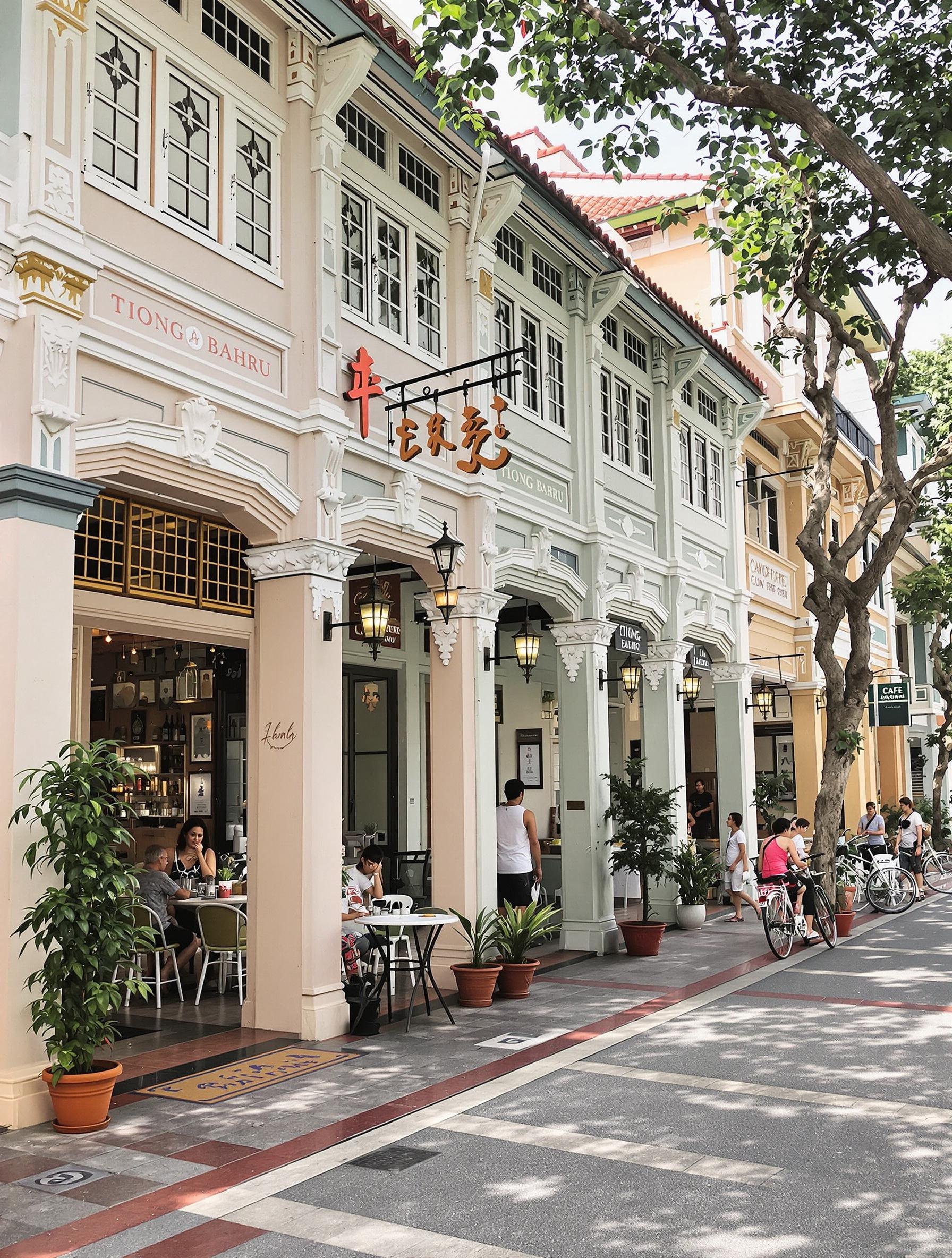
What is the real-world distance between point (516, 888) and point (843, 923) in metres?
5.15

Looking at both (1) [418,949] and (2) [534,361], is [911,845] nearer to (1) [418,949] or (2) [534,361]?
(2) [534,361]

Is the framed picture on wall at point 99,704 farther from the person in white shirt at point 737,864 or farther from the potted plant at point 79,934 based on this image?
the potted plant at point 79,934

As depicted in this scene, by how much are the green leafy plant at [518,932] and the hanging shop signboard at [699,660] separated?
6847 millimetres

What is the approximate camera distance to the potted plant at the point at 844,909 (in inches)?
574

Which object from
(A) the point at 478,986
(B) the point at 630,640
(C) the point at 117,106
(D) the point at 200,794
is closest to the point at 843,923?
(B) the point at 630,640

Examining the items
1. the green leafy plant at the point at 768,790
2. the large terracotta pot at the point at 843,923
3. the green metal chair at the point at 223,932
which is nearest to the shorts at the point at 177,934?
the green metal chair at the point at 223,932

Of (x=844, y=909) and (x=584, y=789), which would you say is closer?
(x=584, y=789)

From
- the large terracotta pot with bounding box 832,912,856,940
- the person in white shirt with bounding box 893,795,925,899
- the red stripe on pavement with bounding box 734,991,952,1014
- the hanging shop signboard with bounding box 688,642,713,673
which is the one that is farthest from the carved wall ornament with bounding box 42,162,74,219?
the person in white shirt with bounding box 893,795,925,899

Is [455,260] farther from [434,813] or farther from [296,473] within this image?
[434,813]

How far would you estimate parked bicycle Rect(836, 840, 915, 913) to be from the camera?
17.3 metres

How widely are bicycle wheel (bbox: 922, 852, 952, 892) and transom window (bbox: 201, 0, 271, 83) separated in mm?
17623

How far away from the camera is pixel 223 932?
982cm

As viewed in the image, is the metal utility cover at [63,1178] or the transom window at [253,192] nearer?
the metal utility cover at [63,1178]

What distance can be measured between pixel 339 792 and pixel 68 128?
4971mm
